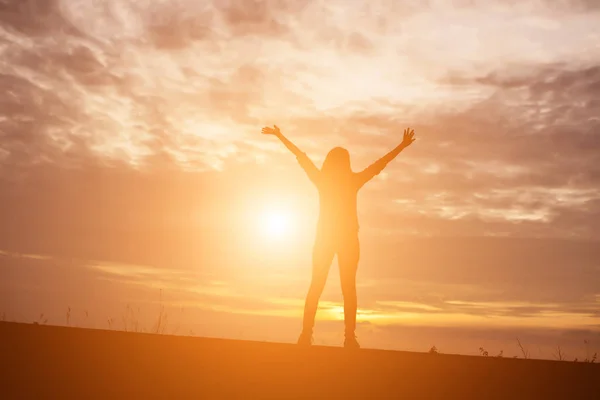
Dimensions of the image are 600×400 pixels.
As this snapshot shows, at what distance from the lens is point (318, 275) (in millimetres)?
10914

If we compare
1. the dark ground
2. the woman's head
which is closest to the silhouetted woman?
the woman's head

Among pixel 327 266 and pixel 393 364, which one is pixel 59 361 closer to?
pixel 393 364

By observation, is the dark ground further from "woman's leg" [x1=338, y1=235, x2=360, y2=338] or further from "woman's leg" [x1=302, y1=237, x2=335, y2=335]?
"woman's leg" [x1=302, y1=237, x2=335, y2=335]

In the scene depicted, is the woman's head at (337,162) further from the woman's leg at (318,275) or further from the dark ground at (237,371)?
the dark ground at (237,371)

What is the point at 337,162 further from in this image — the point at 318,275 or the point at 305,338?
the point at 305,338

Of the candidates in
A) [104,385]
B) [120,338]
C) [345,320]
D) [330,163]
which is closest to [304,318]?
[345,320]

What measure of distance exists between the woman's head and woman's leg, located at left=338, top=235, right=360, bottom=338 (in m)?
1.15

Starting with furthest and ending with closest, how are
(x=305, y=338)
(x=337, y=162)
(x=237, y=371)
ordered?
(x=337, y=162) < (x=305, y=338) < (x=237, y=371)

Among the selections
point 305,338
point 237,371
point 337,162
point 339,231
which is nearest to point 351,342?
point 305,338

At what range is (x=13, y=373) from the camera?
6094mm

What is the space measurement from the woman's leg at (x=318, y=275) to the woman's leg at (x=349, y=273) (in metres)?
0.21

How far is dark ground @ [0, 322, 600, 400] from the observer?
5.95 m

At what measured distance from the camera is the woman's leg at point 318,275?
35.7 feet

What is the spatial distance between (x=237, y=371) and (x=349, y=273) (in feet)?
14.5
